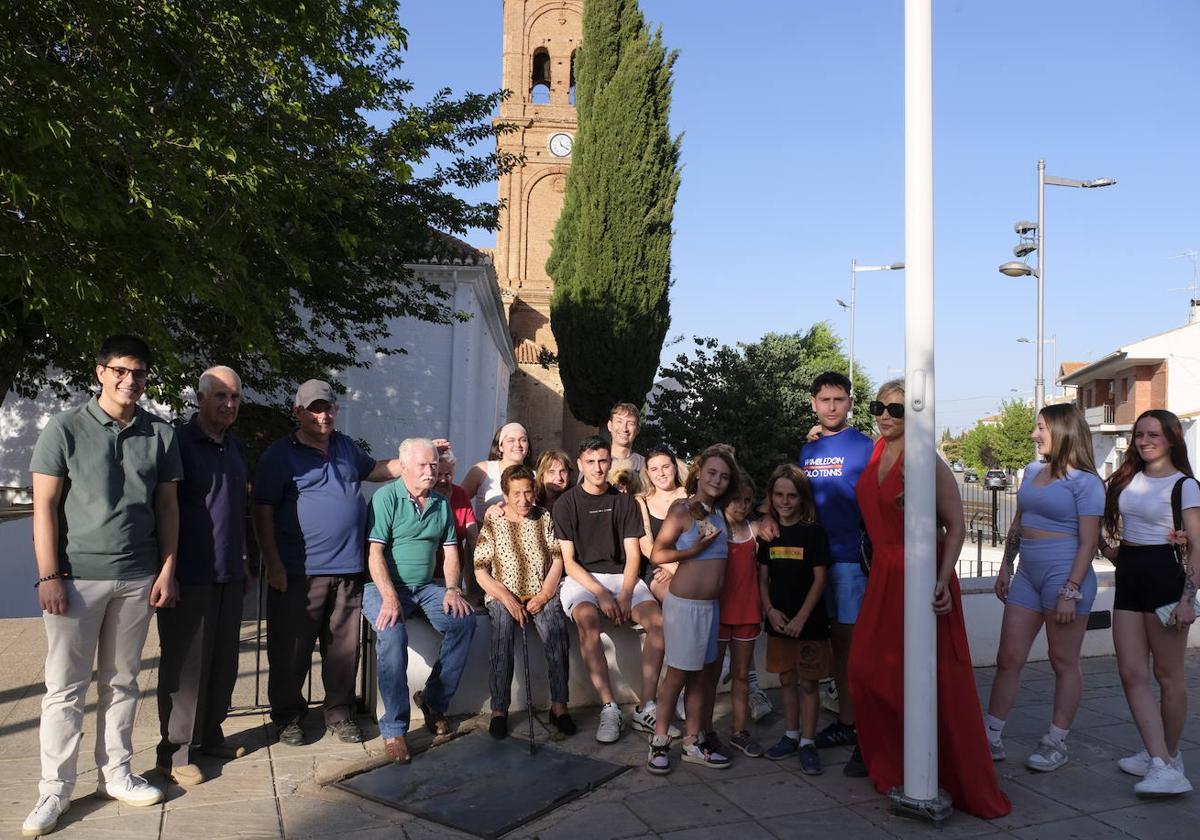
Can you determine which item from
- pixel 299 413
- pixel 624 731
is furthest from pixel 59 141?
pixel 624 731

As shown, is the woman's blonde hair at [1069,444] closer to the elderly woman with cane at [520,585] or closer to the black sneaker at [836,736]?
the black sneaker at [836,736]

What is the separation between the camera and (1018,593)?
15.3 feet

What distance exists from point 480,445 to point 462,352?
148 inches

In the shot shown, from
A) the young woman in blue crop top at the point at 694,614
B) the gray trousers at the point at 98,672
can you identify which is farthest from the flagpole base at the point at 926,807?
the gray trousers at the point at 98,672

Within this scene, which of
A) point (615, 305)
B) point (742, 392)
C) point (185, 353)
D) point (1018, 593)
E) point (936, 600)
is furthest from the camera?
point (615, 305)

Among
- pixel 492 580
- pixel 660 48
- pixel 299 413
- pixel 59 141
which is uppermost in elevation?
pixel 660 48

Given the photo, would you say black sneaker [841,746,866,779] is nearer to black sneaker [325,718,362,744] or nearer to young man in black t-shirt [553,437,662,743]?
young man in black t-shirt [553,437,662,743]

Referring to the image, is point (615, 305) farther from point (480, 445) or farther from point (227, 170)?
point (227, 170)

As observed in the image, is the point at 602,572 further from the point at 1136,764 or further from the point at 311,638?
the point at 1136,764

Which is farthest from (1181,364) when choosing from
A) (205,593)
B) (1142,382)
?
(205,593)

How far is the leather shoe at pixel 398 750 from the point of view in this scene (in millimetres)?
4594

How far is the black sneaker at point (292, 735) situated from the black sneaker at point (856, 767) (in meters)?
2.81

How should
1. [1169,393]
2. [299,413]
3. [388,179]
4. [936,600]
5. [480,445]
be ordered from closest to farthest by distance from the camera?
[936,600], [299,413], [388,179], [480,445], [1169,393]

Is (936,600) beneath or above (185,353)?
beneath
